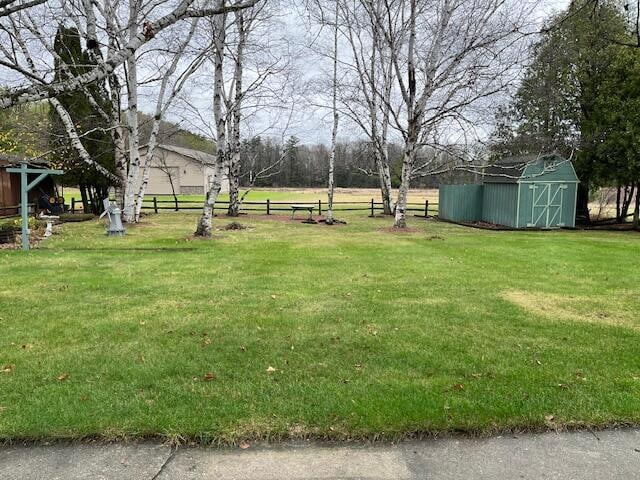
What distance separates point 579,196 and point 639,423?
893 inches

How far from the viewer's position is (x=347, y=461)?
9.04 ft

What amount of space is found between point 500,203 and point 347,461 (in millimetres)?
19904

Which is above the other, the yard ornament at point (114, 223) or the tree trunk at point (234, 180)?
the tree trunk at point (234, 180)

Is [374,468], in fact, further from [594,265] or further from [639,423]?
[594,265]

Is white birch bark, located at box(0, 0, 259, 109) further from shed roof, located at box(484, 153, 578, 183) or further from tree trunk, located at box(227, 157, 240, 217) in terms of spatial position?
tree trunk, located at box(227, 157, 240, 217)

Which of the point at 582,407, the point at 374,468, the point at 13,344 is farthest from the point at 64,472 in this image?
the point at 582,407

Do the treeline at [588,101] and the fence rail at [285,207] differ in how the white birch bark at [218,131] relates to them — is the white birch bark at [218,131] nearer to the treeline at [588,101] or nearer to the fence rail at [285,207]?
the fence rail at [285,207]

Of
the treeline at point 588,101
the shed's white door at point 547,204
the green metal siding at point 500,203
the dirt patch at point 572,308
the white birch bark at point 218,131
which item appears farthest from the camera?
the green metal siding at point 500,203

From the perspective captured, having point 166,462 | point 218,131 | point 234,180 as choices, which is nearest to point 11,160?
point 234,180

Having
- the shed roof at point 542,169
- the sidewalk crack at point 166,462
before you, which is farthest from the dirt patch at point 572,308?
the shed roof at point 542,169

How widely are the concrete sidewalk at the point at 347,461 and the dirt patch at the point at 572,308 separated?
2.99 metres

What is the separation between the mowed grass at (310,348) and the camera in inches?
126

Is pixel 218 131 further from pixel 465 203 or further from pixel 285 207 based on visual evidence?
pixel 285 207

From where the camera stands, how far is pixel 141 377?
383 centimetres
